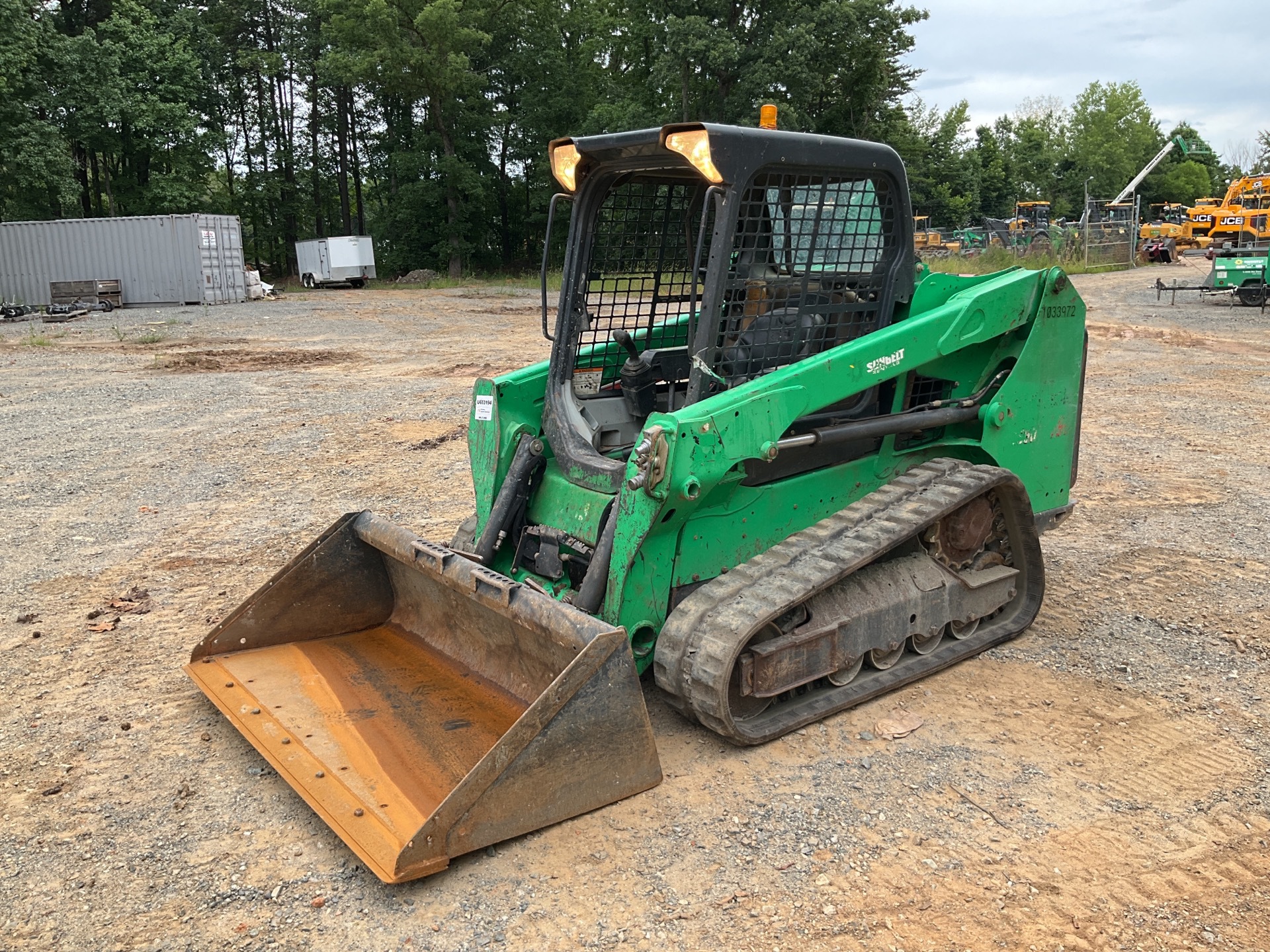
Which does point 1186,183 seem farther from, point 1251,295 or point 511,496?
point 511,496

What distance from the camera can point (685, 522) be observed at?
3.82 meters

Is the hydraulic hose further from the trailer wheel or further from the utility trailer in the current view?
the trailer wheel

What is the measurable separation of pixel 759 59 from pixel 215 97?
20811mm

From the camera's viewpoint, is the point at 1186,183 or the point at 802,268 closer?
the point at 802,268

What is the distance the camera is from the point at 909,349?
425 cm

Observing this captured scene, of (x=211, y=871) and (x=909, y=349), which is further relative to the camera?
(x=909, y=349)

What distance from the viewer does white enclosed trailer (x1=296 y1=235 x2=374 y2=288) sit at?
34.0 m

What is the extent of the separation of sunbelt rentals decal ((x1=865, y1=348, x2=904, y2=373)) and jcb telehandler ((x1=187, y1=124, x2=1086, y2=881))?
13 millimetres

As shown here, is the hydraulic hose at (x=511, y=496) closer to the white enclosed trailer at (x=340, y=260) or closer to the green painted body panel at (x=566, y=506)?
the green painted body panel at (x=566, y=506)

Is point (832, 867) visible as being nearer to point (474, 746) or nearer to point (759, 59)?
point (474, 746)

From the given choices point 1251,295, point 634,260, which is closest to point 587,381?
point 634,260

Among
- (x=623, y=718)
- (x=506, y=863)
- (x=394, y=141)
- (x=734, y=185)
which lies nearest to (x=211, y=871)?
(x=506, y=863)

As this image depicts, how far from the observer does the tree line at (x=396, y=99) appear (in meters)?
32.9

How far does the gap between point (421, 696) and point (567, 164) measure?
7.39ft
